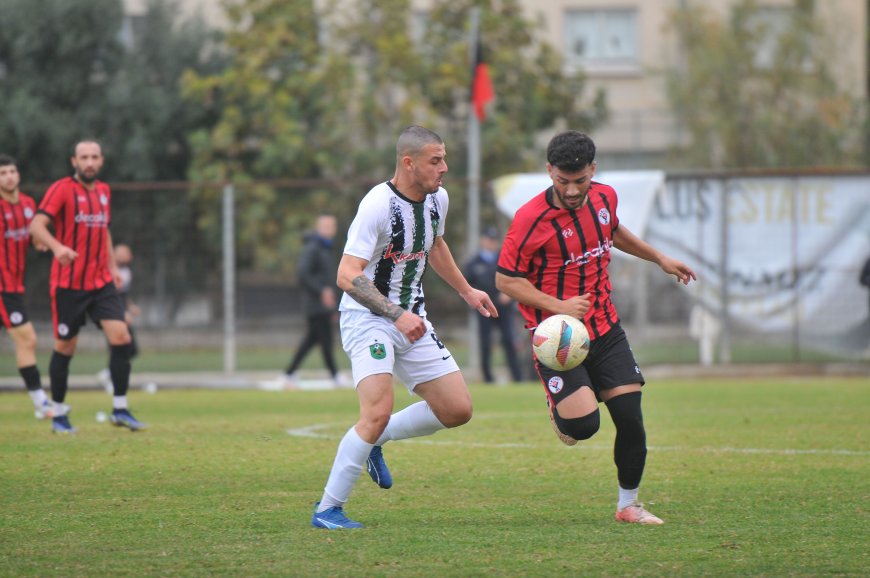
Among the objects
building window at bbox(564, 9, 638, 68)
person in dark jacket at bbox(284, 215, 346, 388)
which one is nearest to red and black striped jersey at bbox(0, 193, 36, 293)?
person in dark jacket at bbox(284, 215, 346, 388)

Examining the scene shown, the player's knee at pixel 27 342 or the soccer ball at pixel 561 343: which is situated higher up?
the soccer ball at pixel 561 343

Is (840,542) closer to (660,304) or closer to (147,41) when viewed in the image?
(660,304)

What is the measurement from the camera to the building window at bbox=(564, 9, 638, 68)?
3269 centimetres

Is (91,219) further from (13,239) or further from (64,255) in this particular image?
(13,239)

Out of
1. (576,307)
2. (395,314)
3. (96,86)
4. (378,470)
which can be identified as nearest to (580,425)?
(576,307)

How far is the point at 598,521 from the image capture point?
6.91 meters

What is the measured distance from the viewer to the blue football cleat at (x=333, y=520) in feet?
21.9

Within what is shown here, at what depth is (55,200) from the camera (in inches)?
439

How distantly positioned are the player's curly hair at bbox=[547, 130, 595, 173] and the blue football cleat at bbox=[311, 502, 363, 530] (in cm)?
214

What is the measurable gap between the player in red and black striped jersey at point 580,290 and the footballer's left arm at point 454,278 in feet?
1.00

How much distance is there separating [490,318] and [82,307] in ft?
27.2

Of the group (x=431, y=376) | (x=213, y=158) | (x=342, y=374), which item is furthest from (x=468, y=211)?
(x=431, y=376)

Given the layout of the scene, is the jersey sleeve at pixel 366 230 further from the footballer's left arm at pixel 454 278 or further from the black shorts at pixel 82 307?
the black shorts at pixel 82 307

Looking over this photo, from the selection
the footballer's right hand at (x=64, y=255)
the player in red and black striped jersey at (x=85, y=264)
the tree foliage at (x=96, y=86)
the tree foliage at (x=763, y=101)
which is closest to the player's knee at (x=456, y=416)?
the footballer's right hand at (x=64, y=255)
